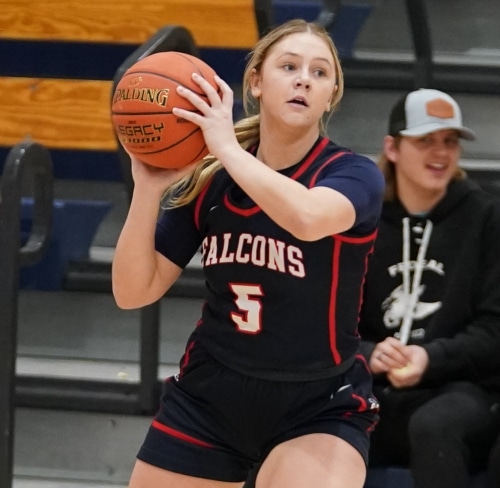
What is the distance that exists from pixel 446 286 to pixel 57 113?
166cm

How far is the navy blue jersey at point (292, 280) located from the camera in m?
2.21

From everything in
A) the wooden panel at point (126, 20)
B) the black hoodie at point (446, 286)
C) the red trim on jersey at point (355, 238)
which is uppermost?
the wooden panel at point (126, 20)

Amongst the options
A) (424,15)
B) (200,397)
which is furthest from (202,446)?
(424,15)

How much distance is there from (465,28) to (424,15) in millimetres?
736

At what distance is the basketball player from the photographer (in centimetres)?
219

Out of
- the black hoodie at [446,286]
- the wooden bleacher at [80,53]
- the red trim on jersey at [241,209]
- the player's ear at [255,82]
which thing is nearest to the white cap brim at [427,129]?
the black hoodie at [446,286]

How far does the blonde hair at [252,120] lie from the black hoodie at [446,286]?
2.31 ft

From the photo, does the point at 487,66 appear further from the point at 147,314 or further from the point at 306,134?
the point at 306,134

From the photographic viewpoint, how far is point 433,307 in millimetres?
3041

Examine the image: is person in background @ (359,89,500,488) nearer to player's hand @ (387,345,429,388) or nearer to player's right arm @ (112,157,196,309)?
player's hand @ (387,345,429,388)

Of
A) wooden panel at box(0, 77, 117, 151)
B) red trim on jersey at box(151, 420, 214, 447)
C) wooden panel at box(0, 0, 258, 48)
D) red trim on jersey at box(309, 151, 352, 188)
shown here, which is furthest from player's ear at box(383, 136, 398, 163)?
red trim on jersey at box(151, 420, 214, 447)

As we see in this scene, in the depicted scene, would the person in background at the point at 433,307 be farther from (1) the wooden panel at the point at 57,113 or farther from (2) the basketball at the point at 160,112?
(1) the wooden panel at the point at 57,113

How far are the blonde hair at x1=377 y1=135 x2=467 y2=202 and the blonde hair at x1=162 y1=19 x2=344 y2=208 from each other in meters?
0.74

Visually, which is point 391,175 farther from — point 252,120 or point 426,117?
point 252,120
